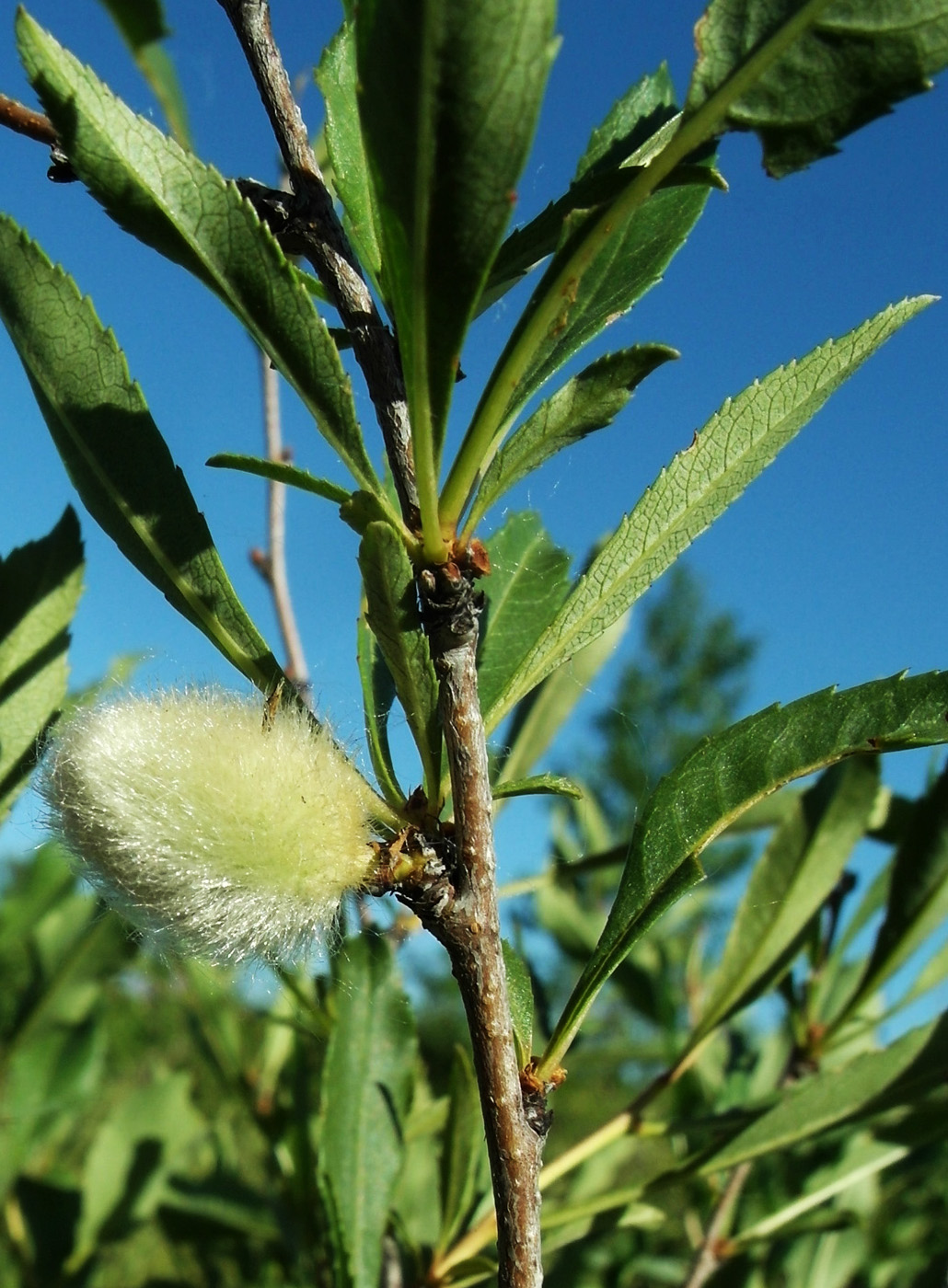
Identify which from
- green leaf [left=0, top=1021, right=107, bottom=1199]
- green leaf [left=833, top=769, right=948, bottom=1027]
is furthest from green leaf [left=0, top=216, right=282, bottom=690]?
green leaf [left=0, top=1021, right=107, bottom=1199]

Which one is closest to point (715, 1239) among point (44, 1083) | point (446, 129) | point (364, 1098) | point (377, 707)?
point (364, 1098)

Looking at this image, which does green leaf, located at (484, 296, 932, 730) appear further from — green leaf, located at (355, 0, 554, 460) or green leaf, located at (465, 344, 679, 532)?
green leaf, located at (355, 0, 554, 460)

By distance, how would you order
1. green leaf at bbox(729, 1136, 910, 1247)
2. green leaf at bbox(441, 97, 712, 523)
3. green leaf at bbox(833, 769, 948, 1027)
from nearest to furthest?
green leaf at bbox(441, 97, 712, 523)
green leaf at bbox(833, 769, 948, 1027)
green leaf at bbox(729, 1136, 910, 1247)

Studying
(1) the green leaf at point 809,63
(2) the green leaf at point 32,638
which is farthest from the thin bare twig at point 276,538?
(1) the green leaf at point 809,63

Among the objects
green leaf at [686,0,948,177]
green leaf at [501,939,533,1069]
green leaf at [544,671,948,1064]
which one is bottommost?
green leaf at [501,939,533,1069]

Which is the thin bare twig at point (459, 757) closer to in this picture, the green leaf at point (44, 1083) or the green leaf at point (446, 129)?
the green leaf at point (446, 129)
